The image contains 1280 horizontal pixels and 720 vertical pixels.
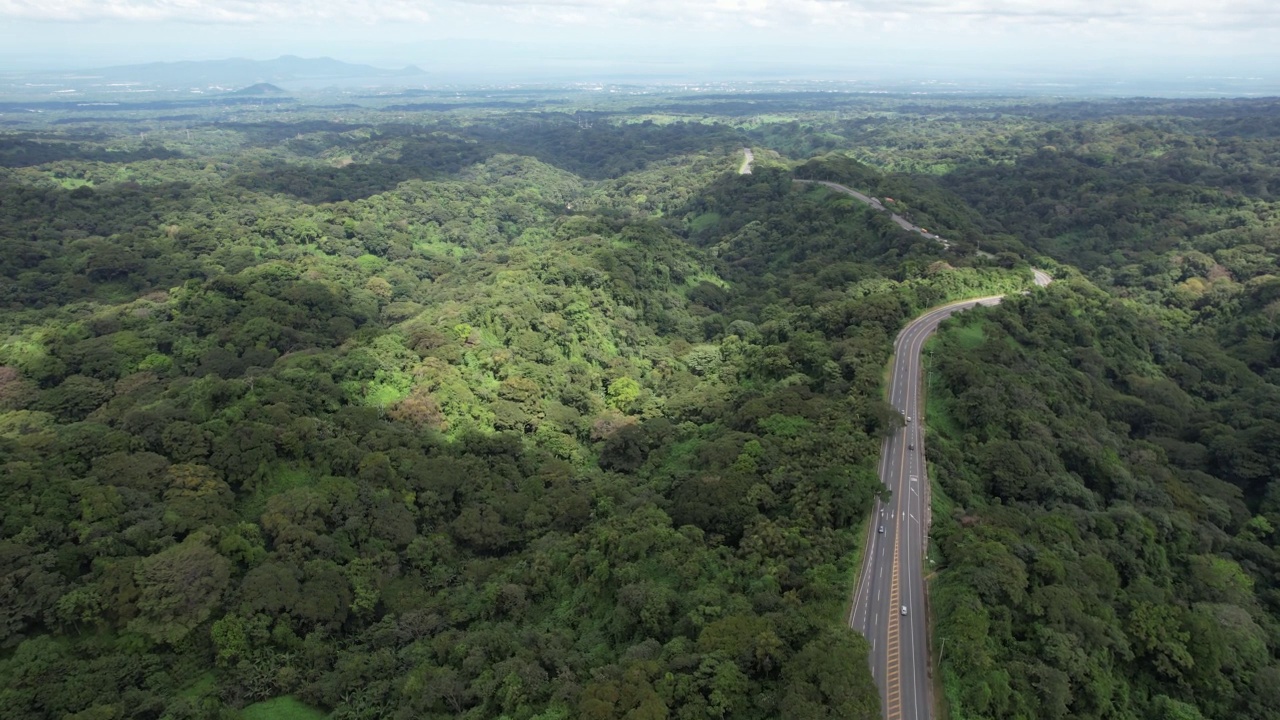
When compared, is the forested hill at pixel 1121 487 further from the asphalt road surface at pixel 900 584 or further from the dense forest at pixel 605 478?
the asphalt road surface at pixel 900 584

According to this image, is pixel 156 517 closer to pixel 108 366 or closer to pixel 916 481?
pixel 108 366

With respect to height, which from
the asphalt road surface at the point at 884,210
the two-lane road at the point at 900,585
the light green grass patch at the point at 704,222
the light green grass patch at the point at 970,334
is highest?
the asphalt road surface at the point at 884,210

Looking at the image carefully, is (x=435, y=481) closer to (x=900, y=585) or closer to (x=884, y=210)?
(x=900, y=585)

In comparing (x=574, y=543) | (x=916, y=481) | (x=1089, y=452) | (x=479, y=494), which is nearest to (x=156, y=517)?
(x=479, y=494)

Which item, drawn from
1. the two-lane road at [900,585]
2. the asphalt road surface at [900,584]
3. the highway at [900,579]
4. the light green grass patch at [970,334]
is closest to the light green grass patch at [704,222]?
the light green grass patch at [970,334]

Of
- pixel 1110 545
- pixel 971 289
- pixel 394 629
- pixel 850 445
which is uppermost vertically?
pixel 971 289

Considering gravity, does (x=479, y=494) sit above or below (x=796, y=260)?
below

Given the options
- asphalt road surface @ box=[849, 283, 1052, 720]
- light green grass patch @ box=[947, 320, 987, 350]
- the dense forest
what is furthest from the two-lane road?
light green grass patch @ box=[947, 320, 987, 350]
